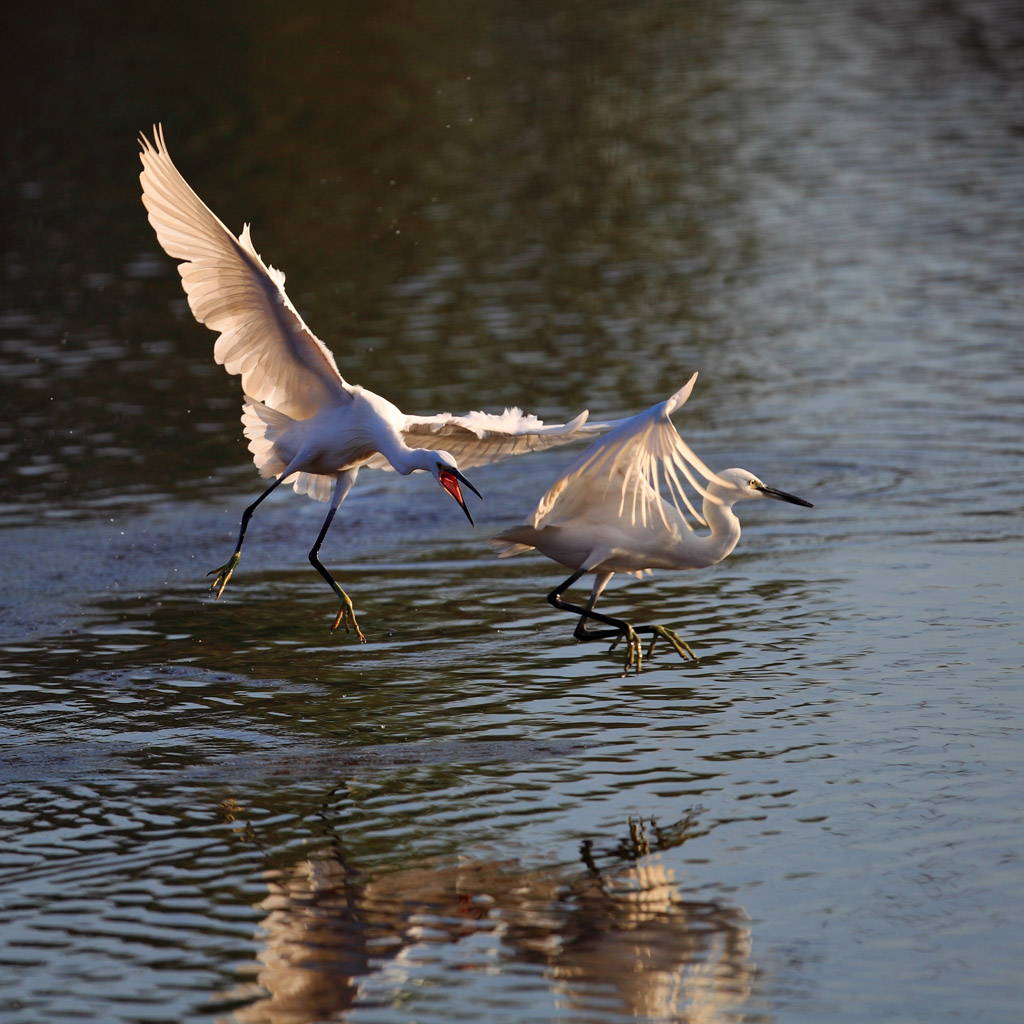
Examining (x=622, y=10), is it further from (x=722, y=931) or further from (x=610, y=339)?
(x=722, y=931)

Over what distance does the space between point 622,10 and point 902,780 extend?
126ft

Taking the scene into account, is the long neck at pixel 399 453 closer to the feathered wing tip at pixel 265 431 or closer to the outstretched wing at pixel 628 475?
the outstretched wing at pixel 628 475

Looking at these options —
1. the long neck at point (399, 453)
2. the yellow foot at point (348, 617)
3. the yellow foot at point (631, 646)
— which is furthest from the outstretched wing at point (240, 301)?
the yellow foot at point (631, 646)

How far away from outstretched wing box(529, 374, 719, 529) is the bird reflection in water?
6.58ft

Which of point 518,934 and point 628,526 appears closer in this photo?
point 518,934

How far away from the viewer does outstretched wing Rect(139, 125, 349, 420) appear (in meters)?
10.1

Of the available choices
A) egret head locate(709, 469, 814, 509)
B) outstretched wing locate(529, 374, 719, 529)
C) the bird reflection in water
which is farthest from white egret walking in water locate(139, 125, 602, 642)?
the bird reflection in water

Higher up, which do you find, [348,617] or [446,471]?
[446,471]

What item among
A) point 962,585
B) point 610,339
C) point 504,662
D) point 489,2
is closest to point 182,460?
point 610,339

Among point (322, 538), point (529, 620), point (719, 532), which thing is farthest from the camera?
point (529, 620)

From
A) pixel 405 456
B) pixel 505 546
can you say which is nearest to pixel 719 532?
pixel 505 546

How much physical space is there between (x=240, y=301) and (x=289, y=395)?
0.90 meters

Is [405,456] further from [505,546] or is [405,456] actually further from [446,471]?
[505,546]

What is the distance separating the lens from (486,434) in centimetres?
1073
